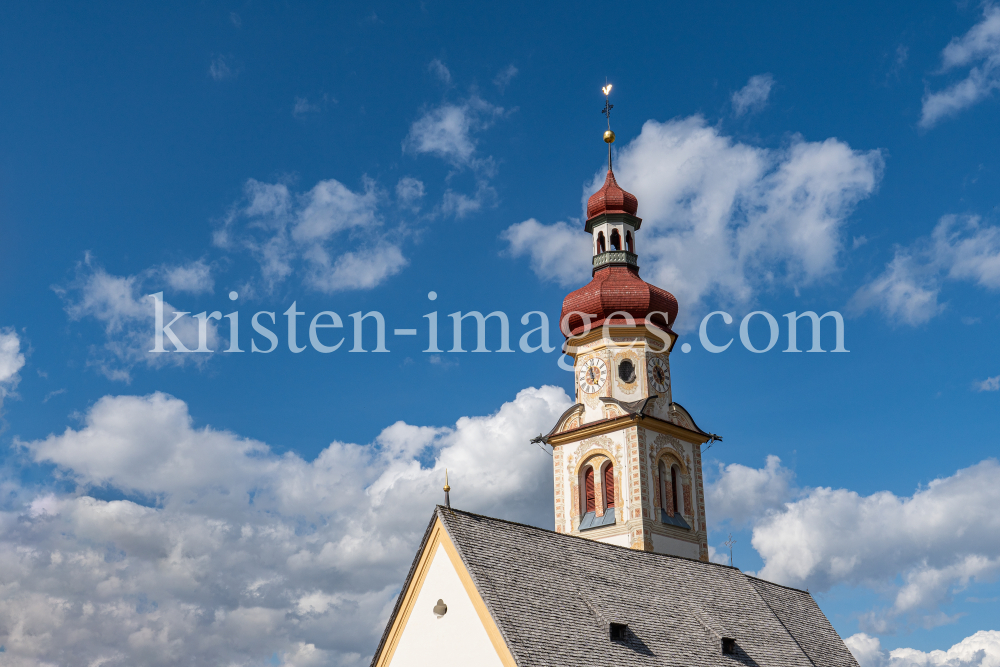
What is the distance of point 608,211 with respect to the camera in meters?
48.7

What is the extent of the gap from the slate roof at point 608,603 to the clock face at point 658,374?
12751 mm

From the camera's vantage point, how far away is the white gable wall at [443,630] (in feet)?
78.5

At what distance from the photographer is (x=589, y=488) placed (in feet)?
144

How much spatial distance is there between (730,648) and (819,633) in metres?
8.41

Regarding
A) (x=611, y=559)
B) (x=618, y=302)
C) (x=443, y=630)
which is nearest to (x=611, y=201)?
(x=618, y=302)

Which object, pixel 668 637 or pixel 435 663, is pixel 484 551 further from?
pixel 668 637

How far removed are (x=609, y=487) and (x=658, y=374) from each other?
5.71m

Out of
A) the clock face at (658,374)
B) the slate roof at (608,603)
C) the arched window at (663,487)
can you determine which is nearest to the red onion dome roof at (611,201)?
the clock face at (658,374)

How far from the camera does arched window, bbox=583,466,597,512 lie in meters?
43.6

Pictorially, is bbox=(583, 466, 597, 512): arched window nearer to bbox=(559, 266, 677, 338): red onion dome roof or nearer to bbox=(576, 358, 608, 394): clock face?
bbox=(576, 358, 608, 394): clock face

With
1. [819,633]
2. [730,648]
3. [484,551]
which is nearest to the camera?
[484,551]

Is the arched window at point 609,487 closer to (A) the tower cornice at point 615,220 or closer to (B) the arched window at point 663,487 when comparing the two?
(B) the arched window at point 663,487

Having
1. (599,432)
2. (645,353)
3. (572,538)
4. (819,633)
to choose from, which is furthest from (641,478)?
(572,538)

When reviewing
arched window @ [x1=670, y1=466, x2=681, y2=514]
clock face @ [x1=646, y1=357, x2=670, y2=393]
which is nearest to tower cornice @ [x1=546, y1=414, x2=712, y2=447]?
arched window @ [x1=670, y1=466, x2=681, y2=514]
